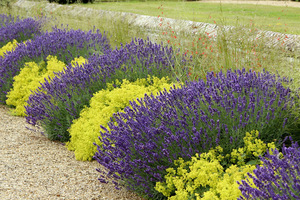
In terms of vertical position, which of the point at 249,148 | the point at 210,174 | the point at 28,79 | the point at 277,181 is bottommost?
the point at 28,79

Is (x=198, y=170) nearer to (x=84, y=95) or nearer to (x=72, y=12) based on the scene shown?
(x=84, y=95)

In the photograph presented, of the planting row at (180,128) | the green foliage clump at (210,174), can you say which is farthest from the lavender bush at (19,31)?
the green foliage clump at (210,174)

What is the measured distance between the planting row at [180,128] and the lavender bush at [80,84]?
15 millimetres

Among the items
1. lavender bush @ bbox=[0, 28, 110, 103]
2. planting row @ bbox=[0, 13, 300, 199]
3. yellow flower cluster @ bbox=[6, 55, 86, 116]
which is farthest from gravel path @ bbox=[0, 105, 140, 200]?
lavender bush @ bbox=[0, 28, 110, 103]

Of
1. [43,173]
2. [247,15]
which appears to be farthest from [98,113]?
[247,15]

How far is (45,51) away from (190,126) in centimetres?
420

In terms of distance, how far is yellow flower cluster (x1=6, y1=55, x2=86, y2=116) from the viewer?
560 cm

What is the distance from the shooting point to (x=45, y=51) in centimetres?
622

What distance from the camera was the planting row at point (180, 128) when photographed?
2.43m

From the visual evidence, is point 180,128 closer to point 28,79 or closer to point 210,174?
point 210,174

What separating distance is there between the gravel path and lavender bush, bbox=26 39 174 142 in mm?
336

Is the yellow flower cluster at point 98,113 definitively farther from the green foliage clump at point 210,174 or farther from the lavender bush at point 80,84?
the green foliage clump at point 210,174

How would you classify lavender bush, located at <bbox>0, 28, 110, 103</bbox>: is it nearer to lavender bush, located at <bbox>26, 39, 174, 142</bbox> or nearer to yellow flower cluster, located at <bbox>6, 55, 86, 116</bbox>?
yellow flower cluster, located at <bbox>6, 55, 86, 116</bbox>

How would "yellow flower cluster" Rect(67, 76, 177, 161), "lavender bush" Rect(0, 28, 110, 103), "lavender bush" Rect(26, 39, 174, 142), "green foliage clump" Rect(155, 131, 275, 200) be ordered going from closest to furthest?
"green foliage clump" Rect(155, 131, 275, 200) → "yellow flower cluster" Rect(67, 76, 177, 161) → "lavender bush" Rect(26, 39, 174, 142) → "lavender bush" Rect(0, 28, 110, 103)
